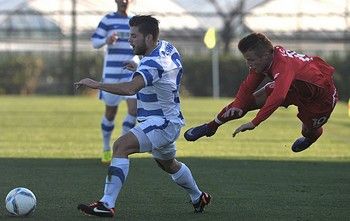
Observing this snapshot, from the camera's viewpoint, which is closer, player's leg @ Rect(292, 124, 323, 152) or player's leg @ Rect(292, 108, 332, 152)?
player's leg @ Rect(292, 108, 332, 152)

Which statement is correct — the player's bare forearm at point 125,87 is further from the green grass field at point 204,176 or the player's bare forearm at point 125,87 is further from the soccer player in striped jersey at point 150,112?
the green grass field at point 204,176

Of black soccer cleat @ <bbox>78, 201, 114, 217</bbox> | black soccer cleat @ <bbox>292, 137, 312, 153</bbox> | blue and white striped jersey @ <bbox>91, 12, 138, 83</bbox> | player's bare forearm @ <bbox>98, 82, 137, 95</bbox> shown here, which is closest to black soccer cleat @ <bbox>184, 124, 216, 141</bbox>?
player's bare forearm @ <bbox>98, 82, 137, 95</bbox>

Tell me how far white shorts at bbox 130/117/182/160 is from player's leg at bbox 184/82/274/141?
73cm

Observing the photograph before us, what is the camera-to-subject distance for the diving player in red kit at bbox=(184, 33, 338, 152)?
27.7 ft

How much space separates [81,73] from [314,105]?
1285 inches

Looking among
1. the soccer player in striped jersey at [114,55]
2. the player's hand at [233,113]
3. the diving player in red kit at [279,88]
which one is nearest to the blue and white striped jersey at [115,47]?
the soccer player in striped jersey at [114,55]

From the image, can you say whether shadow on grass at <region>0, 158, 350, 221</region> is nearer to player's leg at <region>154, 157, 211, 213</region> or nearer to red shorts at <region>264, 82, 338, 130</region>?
player's leg at <region>154, 157, 211, 213</region>

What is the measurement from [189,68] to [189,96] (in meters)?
1.22

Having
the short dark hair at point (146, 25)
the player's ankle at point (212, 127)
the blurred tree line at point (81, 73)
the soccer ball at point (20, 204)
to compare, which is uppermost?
the short dark hair at point (146, 25)

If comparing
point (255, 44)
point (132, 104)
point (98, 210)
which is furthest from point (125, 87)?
point (132, 104)

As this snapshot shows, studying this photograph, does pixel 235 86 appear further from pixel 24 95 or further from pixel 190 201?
pixel 190 201

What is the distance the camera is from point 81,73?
4184 centimetres

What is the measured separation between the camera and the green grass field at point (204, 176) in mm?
8641

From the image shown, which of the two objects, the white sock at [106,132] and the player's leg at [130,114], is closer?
the player's leg at [130,114]
